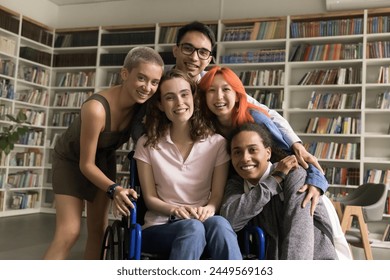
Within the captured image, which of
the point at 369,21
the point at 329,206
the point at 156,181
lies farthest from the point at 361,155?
the point at 156,181

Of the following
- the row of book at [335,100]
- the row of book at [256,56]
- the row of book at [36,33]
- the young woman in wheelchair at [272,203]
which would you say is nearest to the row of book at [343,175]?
the row of book at [335,100]

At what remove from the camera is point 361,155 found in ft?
16.0

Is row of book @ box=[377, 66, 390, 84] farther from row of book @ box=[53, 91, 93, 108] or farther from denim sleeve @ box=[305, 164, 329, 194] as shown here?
row of book @ box=[53, 91, 93, 108]

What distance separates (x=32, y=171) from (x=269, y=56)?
3.86 m

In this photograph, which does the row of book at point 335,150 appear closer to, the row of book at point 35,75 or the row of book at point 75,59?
the row of book at point 75,59

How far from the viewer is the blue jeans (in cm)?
146

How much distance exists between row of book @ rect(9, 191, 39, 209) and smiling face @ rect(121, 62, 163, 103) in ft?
15.3

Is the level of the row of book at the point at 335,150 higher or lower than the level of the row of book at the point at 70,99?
lower

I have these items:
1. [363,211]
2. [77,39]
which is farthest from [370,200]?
[77,39]

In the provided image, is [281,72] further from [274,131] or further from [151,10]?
[274,131]

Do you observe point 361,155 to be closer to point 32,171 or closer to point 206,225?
point 206,225

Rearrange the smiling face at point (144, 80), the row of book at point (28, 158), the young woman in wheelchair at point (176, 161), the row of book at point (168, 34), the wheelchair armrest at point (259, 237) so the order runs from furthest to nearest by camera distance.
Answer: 1. the row of book at point (28, 158)
2. the row of book at point (168, 34)
3. the smiling face at point (144, 80)
4. the young woman in wheelchair at point (176, 161)
5. the wheelchair armrest at point (259, 237)

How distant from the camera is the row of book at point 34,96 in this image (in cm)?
605

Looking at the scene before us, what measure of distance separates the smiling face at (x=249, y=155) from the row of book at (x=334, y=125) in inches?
143
